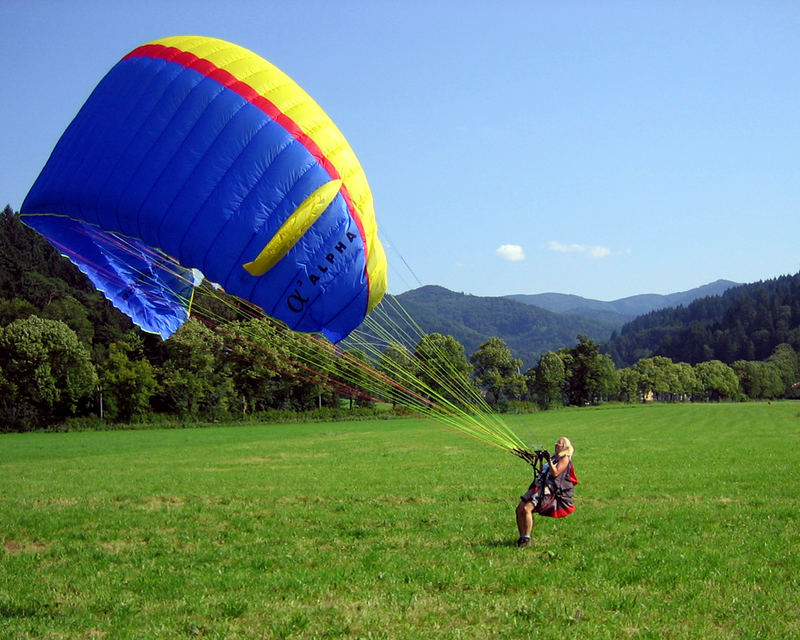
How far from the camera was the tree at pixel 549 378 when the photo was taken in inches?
3593

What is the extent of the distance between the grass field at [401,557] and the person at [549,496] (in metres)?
0.35

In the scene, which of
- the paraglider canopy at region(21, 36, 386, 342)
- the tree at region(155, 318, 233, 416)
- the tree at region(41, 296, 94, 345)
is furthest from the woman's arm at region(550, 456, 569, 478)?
the tree at region(41, 296, 94, 345)

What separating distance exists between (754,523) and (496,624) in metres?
6.38

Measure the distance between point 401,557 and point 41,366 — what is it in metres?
49.2

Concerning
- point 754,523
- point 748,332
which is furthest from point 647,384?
point 754,523

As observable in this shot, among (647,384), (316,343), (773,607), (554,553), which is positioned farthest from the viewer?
(647,384)

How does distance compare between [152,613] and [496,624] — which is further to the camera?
[152,613]

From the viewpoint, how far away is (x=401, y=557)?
910 cm

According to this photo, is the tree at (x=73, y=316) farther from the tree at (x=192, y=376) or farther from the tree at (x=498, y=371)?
the tree at (x=498, y=371)

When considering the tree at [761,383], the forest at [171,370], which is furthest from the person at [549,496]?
the tree at [761,383]

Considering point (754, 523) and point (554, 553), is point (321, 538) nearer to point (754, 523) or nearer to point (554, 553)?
point (554, 553)

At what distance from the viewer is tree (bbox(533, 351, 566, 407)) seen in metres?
91.2

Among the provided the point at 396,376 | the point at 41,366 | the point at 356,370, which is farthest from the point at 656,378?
the point at 396,376

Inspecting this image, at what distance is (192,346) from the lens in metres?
56.4
